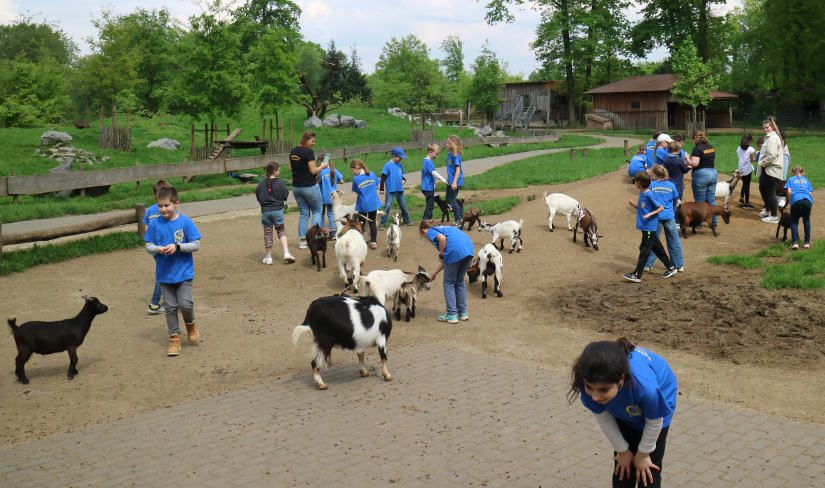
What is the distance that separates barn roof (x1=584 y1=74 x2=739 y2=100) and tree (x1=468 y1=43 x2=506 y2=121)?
9.44 m

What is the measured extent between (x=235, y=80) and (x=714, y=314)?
26064 millimetres

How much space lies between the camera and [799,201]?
14.3 meters

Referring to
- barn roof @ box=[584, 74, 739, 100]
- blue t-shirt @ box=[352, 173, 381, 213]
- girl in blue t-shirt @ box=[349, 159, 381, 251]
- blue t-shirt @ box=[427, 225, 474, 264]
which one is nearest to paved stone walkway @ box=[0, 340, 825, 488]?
blue t-shirt @ box=[427, 225, 474, 264]

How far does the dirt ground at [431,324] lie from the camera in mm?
7918

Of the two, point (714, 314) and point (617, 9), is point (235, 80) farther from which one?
point (617, 9)

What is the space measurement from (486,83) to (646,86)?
1368 cm

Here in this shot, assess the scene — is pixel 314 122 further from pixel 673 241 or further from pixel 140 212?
pixel 673 241

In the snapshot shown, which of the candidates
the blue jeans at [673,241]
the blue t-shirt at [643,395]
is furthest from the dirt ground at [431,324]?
the blue t-shirt at [643,395]

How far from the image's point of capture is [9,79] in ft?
153

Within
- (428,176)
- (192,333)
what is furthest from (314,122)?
(192,333)

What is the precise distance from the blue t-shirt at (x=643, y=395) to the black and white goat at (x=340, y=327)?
397cm

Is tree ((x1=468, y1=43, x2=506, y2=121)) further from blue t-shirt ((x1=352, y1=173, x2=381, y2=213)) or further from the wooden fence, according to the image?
blue t-shirt ((x1=352, y1=173, x2=381, y2=213))

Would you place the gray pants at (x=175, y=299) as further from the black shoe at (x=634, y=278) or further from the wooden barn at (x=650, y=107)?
the wooden barn at (x=650, y=107)

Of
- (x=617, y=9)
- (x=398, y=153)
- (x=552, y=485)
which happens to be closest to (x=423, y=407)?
(x=552, y=485)
